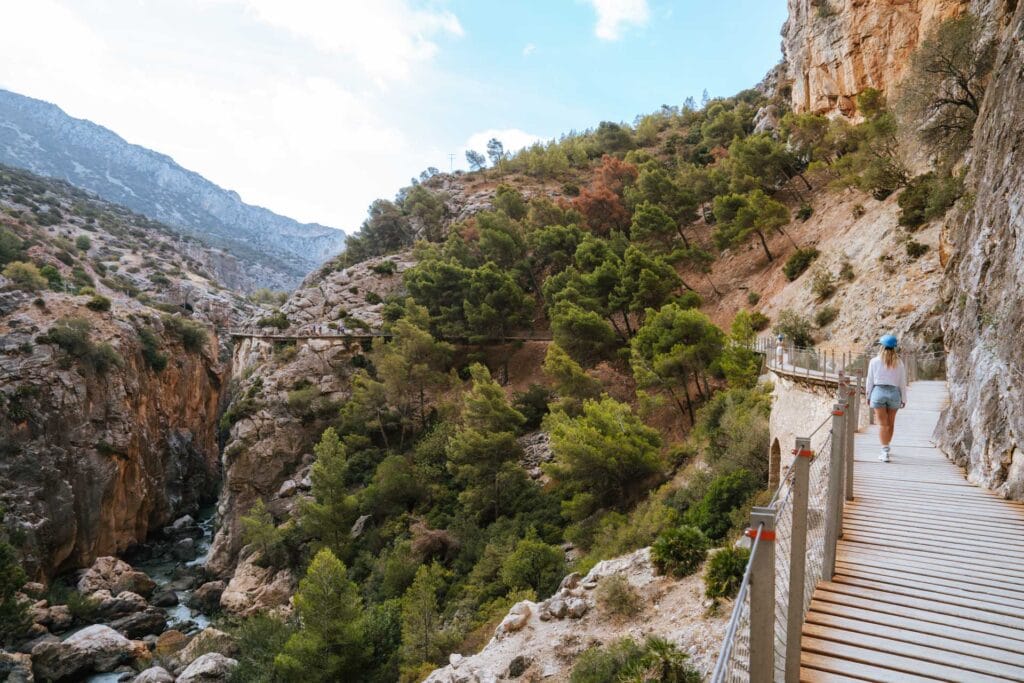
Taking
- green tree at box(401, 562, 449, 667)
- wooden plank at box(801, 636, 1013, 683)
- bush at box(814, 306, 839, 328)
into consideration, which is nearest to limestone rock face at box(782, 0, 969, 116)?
bush at box(814, 306, 839, 328)

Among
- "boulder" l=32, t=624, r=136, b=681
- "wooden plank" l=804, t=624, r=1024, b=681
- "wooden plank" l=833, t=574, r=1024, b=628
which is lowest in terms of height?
"boulder" l=32, t=624, r=136, b=681

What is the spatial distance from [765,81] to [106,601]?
7952cm

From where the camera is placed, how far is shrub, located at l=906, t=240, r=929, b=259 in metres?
21.2

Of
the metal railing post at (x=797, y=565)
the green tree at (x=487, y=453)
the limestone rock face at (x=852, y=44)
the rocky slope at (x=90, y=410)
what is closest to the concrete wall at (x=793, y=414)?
the metal railing post at (x=797, y=565)

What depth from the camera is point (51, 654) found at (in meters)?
18.2

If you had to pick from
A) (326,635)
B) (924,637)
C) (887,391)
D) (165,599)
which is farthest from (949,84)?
(165,599)

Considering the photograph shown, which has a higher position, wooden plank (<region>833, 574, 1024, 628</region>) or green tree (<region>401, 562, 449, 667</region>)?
wooden plank (<region>833, 574, 1024, 628</region>)

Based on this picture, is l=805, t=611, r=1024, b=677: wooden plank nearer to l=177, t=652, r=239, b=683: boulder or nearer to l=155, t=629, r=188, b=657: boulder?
l=177, t=652, r=239, b=683: boulder

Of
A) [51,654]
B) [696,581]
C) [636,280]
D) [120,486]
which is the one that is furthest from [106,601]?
[636,280]

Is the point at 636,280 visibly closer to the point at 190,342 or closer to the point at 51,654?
the point at 51,654

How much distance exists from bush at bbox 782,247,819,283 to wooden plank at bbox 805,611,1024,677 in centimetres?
2891

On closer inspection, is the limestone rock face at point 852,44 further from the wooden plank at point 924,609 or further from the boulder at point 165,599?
the boulder at point 165,599

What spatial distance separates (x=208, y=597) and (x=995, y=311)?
3022 cm

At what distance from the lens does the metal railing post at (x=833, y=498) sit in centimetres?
397
